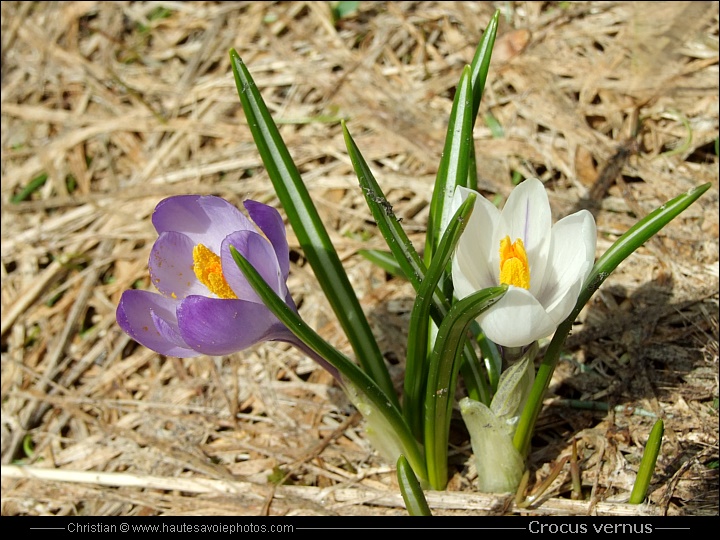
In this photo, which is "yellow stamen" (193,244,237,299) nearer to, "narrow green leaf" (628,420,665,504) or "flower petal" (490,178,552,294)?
"flower petal" (490,178,552,294)

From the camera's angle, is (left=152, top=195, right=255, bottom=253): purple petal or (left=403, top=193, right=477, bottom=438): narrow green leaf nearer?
(left=403, top=193, right=477, bottom=438): narrow green leaf

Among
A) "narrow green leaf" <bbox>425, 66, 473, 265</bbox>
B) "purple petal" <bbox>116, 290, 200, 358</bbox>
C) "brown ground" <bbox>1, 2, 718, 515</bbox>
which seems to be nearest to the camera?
"purple petal" <bbox>116, 290, 200, 358</bbox>

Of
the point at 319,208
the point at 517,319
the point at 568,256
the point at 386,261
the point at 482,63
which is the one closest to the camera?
the point at 517,319

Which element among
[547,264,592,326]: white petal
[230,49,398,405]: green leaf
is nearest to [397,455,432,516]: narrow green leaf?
[230,49,398,405]: green leaf

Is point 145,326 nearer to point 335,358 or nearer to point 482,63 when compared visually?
point 335,358

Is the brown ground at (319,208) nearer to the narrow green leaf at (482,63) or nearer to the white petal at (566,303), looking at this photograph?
the white petal at (566,303)

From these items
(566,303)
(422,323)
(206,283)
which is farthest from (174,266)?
(566,303)

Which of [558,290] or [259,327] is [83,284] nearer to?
[259,327]
